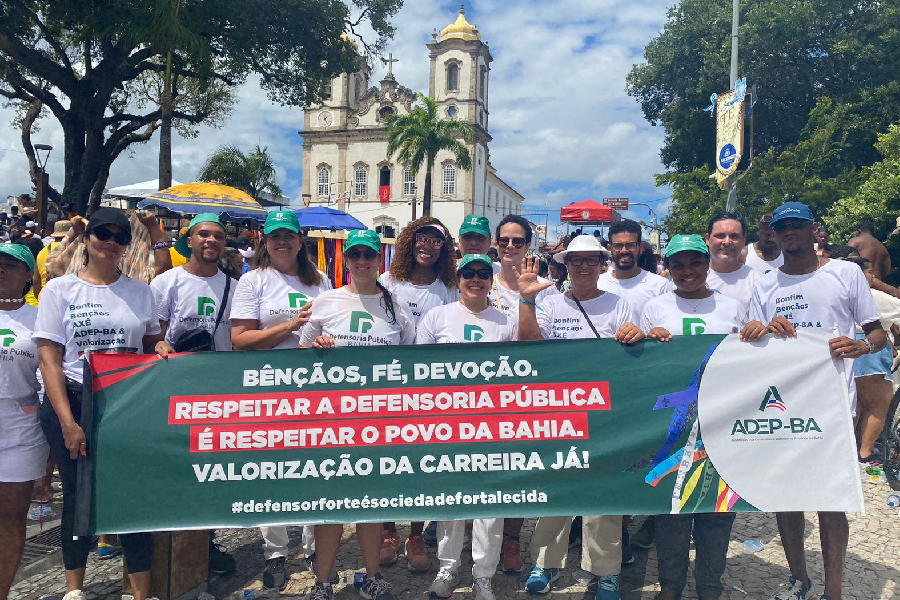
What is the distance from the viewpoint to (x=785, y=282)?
140 inches

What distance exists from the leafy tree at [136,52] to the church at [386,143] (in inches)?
1657

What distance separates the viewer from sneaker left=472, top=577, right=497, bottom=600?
350 cm

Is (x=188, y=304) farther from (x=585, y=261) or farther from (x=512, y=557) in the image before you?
(x=512, y=557)

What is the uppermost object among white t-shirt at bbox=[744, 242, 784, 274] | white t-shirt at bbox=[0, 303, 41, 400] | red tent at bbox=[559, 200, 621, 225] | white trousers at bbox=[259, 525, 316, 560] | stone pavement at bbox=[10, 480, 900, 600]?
red tent at bbox=[559, 200, 621, 225]

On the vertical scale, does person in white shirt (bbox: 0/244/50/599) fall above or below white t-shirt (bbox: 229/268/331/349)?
below

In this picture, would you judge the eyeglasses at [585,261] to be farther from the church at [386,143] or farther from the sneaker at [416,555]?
the church at [386,143]

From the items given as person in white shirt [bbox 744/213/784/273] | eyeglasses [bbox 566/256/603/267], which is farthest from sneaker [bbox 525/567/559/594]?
person in white shirt [bbox 744/213/784/273]

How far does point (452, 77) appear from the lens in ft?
214

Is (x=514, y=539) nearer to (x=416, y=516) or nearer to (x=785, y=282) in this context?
(x=416, y=516)

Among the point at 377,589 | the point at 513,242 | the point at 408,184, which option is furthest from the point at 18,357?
the point at 408,184

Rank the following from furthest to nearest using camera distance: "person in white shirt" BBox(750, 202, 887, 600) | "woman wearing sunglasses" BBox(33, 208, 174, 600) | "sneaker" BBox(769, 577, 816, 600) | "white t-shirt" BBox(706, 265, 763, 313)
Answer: "white t-shirt" BBox(706, 265, 763, 313), "sneaker" BBox(769, 577, 816, 600), "person in white shirt" BBox(750, 202, 887, 600), "woman wearing sunglasses" BBox(33, 208, 174, 600)

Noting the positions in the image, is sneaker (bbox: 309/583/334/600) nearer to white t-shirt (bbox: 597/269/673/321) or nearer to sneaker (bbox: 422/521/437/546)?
sneaker (bbox: 422/521/437/546)

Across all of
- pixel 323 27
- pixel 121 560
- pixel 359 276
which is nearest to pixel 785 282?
pixel 359 276

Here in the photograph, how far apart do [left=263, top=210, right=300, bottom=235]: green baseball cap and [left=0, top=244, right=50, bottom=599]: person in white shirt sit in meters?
1.23
